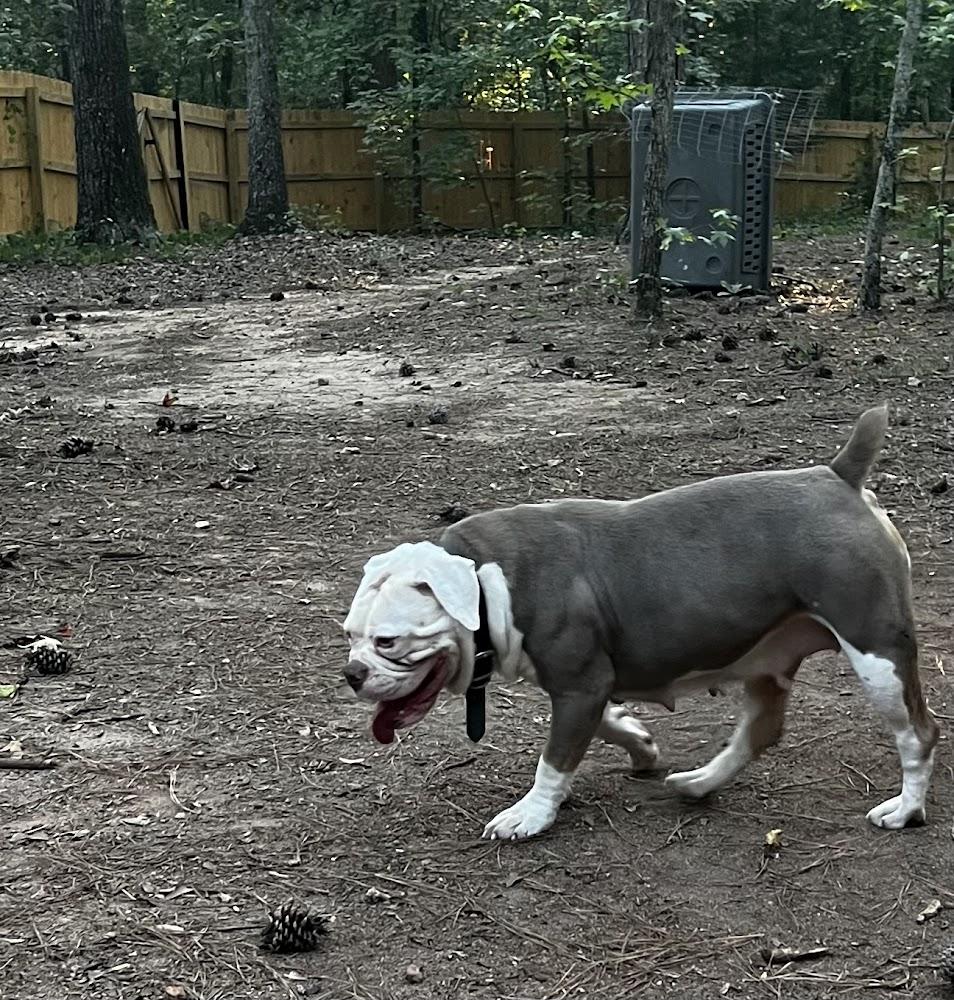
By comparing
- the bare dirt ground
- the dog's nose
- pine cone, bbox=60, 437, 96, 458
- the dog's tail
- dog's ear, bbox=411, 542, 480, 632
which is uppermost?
the dog's tail

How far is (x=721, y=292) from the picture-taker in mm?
10742

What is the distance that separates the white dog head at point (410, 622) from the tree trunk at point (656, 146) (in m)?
6.81

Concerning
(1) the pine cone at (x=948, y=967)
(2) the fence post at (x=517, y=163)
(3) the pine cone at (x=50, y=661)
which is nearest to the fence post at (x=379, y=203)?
(2) the fence post at (x=517, y=163)

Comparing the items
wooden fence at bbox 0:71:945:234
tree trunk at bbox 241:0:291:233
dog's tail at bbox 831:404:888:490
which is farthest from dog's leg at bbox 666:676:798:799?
wooden fence at bbox 0:71:945:234

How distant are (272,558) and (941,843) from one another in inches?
114

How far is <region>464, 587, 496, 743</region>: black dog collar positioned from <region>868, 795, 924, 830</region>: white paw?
909mm

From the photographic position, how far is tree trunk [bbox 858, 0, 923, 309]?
933 cm

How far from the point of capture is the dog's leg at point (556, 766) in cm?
309

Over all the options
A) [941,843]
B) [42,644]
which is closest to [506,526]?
[941,843]

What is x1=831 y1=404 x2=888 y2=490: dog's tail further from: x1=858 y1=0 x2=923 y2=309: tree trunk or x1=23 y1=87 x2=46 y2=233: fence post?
x1=23 y1=87 x2=46 y2=233: fence post

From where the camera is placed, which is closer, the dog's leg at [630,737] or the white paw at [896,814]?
the white paw at [896,814]

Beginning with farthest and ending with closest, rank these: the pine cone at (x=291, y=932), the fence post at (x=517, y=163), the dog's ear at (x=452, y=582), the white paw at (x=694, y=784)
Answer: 1. the fence post at (x=517, y=163)
2. the white paw at (x=694, y=784)
3. the dog's ear at (x=452, y=582)
4. the pine cone at (x=291, y=932)

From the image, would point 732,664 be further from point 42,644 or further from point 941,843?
point 42,644

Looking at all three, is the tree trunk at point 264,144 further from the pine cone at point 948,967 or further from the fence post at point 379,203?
the pine cone at point 948,967
